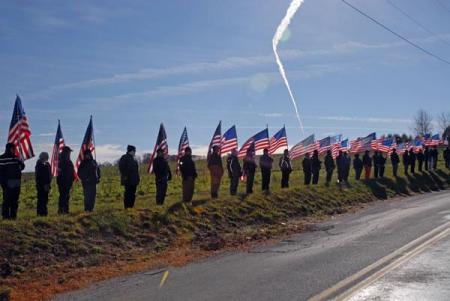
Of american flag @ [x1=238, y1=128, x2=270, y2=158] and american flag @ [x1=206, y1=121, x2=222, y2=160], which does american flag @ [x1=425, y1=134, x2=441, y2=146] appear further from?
american flag @ [x1=206, y1=121, x2=222, y2=160]

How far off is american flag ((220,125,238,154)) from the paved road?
7.31 metres

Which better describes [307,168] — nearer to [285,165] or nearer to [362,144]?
[285,165]

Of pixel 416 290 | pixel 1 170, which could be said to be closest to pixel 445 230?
pixel 416 290

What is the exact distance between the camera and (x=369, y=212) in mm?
19297

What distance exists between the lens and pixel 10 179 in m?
12.5

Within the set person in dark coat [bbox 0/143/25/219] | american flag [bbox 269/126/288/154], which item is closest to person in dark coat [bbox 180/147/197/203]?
person in dark coat [bbox 0/143/25/219]

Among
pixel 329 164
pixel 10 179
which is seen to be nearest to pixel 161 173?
pixel 10 179

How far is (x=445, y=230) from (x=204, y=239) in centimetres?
551

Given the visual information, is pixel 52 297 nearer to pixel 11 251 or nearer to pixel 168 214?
pixel 11 251

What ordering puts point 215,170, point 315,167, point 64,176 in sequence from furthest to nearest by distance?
point 315,167, point 215,170, point 64,176

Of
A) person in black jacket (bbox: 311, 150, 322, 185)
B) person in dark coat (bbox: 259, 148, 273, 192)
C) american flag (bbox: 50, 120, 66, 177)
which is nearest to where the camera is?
american flag (bbox: 50, 120, 66, 177)

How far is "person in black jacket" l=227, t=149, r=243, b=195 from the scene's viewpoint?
1944cm

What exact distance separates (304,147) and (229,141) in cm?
525

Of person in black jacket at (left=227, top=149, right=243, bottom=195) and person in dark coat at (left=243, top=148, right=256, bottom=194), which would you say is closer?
person in black jacket at (left=227, top=149, right=243, bottom=195)
